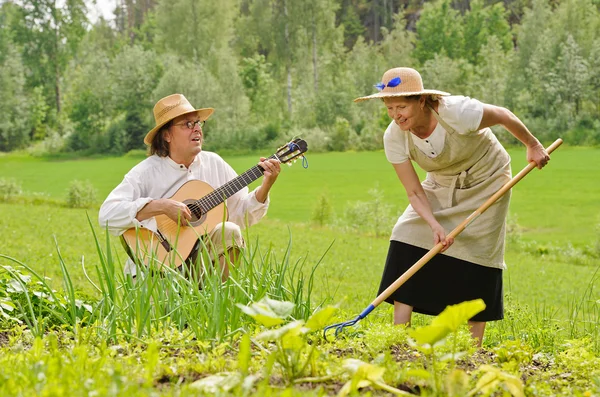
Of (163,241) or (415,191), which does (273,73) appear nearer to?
(163,241)

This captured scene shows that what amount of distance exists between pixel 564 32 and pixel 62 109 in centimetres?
2484

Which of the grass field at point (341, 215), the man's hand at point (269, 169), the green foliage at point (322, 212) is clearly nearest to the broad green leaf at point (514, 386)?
the grass field at point (341, 215)

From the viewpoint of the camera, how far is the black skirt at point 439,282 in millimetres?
4367

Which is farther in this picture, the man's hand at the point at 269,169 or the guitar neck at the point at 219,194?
the guitar neck at the point at 219,194

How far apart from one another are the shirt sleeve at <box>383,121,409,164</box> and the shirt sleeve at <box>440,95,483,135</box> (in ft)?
0.82

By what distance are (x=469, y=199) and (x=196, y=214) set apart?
1486 millimetres

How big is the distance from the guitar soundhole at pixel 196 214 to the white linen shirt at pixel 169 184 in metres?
0.14

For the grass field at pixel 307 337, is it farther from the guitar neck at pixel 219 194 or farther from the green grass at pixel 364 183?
the guitar neck at pixel 219 194

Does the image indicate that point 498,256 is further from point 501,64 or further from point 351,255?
point 501,64

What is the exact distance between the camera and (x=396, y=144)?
4219mm

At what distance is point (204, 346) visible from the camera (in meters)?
2.60

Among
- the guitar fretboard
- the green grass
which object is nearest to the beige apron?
the guitar fretboard

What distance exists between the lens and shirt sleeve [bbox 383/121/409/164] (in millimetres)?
4199

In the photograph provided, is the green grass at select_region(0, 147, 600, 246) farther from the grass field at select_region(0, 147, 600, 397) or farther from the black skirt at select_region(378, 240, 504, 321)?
the black skirt at select_region(378, 240, 504, 321)
